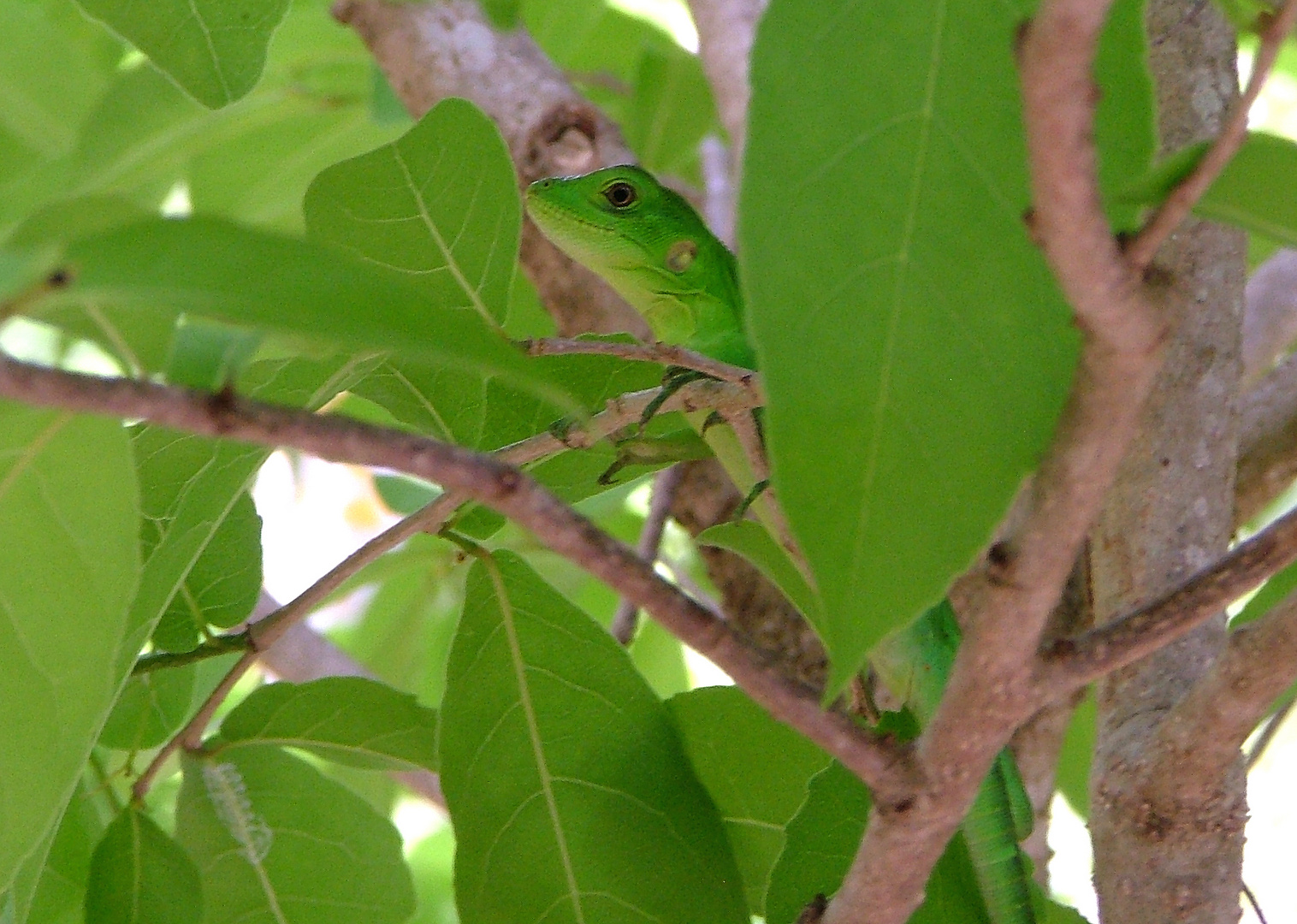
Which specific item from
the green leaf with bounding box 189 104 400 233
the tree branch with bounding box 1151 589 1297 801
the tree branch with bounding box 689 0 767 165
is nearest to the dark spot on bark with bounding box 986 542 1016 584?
the tree branch with bounding box 1151 589 1297 801

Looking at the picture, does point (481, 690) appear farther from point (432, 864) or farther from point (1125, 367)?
point (432, 864)

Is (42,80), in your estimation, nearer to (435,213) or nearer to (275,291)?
(435,213)

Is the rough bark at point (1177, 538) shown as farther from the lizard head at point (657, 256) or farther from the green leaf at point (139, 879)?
the green leaf at point (139, 879)

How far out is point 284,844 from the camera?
151cm

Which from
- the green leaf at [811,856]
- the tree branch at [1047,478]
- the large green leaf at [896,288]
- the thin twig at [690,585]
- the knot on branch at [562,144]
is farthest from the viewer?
the thin twig at [690,585]

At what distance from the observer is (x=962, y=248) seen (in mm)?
775

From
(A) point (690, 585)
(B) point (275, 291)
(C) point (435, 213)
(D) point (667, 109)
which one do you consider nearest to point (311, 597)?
(C) point (435, 213)

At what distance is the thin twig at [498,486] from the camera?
67 cm

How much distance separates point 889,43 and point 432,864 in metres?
2.21

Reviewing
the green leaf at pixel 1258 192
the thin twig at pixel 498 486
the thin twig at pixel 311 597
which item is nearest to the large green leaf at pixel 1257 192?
the green leaf at pixel 1258 192

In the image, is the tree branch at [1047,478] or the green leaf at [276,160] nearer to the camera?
the tree branch at [1047,478]

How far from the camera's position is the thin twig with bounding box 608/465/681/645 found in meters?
2.21

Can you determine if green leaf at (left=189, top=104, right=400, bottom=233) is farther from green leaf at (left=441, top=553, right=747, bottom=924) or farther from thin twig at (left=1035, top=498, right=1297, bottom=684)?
thin twig at (left=1035, top=498, right=1297, bottom=684)

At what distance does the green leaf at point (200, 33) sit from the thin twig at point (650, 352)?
446 millimetres
